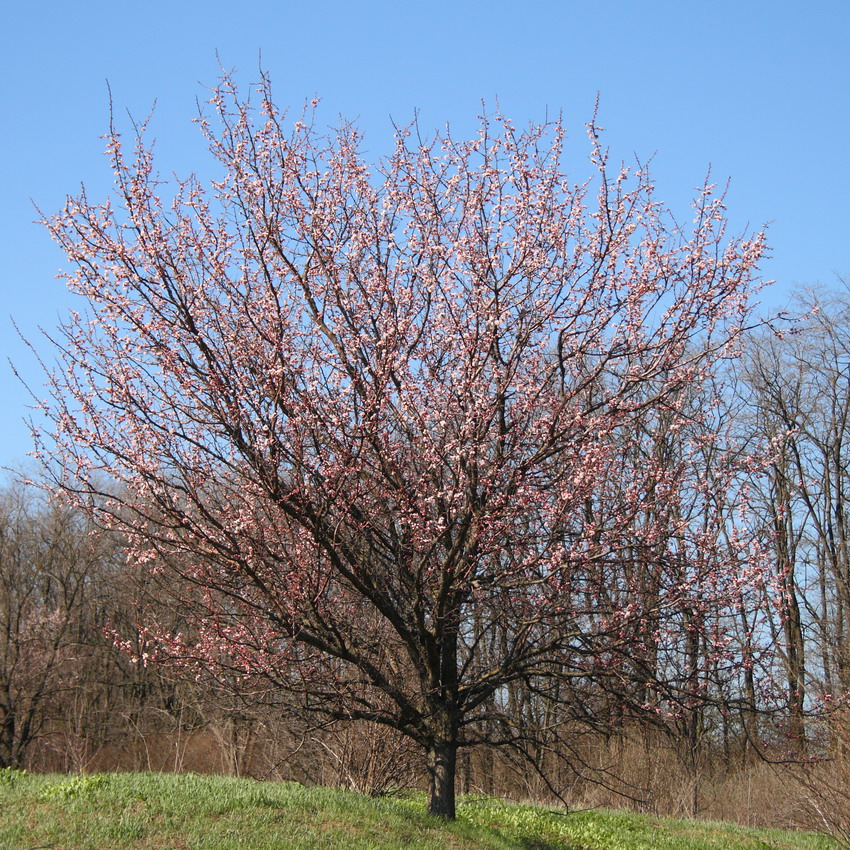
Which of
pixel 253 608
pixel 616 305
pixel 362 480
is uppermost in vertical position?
pixel 616 305

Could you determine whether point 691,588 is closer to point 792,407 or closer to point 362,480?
point 362,480

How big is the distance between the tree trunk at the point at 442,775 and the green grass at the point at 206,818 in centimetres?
16

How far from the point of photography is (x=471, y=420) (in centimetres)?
737

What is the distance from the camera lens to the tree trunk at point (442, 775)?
8344 millimetres

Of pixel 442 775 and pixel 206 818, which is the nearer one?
pixel 206 818

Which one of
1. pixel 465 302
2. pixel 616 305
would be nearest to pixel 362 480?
pixel 465 302

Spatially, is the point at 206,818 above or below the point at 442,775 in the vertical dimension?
below

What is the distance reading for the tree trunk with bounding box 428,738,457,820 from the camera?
27.4 feet

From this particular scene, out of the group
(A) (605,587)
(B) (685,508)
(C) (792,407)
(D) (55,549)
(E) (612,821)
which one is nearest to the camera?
(A) (605,587)

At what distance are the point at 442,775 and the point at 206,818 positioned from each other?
2.32 meters

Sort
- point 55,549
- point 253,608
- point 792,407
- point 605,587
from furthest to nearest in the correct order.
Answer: point 55,549 → point 792,407 → point 605,587 → point 253,608

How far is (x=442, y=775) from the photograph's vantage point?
334 inches

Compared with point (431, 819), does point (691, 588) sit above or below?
above

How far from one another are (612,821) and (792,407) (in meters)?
16.1
